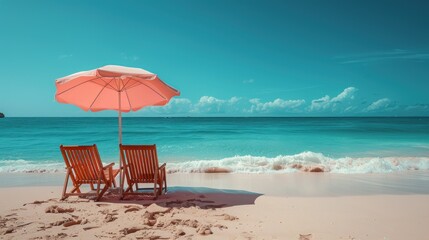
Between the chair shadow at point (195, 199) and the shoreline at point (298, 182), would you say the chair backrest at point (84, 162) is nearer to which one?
the chair shadow at point (195, 199)

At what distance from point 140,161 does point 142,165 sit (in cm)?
9

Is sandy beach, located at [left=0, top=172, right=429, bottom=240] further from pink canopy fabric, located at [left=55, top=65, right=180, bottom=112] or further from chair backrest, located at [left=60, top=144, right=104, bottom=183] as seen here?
pink canopy fabric, located at [left=55, top=65, right=180, bottom=112]

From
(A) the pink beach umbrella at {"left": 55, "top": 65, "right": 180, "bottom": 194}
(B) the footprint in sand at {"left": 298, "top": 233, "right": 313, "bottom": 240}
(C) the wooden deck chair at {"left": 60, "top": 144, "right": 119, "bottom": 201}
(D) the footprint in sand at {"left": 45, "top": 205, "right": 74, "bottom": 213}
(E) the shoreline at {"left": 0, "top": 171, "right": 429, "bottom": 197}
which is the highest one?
(A) the pink beach umbrella at {"left": 55, "top": 65, "right": 180, "bottom": 194}

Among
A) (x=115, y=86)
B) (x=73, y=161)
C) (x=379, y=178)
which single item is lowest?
(x=379, y=178)

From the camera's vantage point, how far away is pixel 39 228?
3.47 m

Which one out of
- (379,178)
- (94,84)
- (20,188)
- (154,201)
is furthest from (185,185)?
(379,178)

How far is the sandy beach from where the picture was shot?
3.38 m

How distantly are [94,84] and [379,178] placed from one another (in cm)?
672

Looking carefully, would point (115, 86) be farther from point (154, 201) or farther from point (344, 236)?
point (344, 236)

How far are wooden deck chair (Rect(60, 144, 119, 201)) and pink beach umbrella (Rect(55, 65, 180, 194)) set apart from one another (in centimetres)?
46

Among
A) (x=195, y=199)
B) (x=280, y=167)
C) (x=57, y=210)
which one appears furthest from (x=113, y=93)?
(x=280, y=167)

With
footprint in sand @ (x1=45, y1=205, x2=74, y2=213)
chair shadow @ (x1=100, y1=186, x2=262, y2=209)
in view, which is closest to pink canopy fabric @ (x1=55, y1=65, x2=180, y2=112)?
chair shadow @ (x1=100, y1=186, x2=262, y2=209)

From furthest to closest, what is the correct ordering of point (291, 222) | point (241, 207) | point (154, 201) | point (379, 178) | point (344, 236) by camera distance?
point (379, 178), point (154, 201), point (241, 207), point (291, 222), point (344, 236)

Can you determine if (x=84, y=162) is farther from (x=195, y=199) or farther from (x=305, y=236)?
(x=305, y=236)
